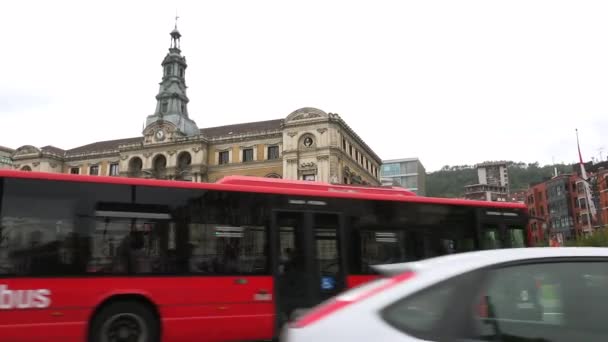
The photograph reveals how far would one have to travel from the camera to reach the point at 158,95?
73.1 metres

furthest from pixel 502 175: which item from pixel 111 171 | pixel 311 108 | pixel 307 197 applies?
pixel 307 197

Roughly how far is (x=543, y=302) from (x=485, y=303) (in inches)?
16.6

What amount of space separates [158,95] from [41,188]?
69921 mm

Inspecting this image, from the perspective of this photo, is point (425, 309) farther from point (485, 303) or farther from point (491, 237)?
point (491, 237)

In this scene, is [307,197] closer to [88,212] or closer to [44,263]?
[88,212]

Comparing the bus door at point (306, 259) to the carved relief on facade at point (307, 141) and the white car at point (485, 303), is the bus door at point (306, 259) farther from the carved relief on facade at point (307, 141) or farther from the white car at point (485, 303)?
the carved relief on facade at point (307, 141)

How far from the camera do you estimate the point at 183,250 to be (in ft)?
24.5

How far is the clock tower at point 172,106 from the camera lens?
6462 cm

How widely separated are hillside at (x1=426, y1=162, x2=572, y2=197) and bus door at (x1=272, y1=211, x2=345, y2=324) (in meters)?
118

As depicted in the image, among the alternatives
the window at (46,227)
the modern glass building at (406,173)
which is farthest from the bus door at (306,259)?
the modern glass building at (406,173)

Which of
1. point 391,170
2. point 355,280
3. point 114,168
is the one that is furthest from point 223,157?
point 355,280

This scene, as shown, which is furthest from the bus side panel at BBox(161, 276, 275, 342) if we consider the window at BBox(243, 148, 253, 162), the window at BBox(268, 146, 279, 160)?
the window at BBox(243, 148, 253, 162)

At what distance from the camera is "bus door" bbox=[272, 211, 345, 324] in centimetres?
809

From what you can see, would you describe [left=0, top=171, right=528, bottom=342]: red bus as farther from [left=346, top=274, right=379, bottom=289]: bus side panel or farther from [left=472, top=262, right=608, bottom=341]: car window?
[left=472, top=262, right=608, bottom=341]: car window
